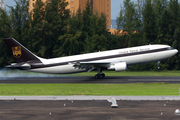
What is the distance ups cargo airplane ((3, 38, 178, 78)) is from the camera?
111ft

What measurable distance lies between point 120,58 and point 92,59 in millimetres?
4251

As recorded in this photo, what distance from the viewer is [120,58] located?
112 feet

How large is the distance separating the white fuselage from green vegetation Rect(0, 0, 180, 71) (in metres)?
21.5

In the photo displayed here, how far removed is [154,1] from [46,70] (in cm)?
5624

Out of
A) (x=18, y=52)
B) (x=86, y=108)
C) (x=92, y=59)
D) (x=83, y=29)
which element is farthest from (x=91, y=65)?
(x=83, y=29)

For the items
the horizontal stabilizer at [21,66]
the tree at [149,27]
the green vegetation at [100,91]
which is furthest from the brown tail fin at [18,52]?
the tree at [149,27]

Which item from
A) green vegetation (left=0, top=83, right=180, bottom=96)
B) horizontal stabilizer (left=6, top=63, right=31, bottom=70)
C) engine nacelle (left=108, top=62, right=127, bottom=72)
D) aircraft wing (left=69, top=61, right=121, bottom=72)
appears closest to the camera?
green vegetation (left=0, top=83, right=180, bottom=96)

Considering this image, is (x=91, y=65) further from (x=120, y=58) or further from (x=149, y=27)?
(x=149, y=27)

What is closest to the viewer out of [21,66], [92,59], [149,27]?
[21,66]

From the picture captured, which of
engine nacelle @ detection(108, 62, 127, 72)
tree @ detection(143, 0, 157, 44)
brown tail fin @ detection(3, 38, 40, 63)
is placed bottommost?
engine nacelle @ detection(108, 62, 127, 72)

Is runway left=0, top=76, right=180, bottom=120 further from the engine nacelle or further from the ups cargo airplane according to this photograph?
the ups cargo airplane

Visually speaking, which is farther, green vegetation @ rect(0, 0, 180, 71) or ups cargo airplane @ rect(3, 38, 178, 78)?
green vegetation @ rect(0, 0, 180, 71)

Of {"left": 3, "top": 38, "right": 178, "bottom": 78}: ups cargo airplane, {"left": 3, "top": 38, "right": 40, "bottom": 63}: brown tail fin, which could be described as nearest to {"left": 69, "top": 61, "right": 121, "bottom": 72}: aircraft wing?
{"left": 3, "top": 38, "right": 178, "bottom": 78}: ups cargo airplane

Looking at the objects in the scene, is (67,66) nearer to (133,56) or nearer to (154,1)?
(133,56)
